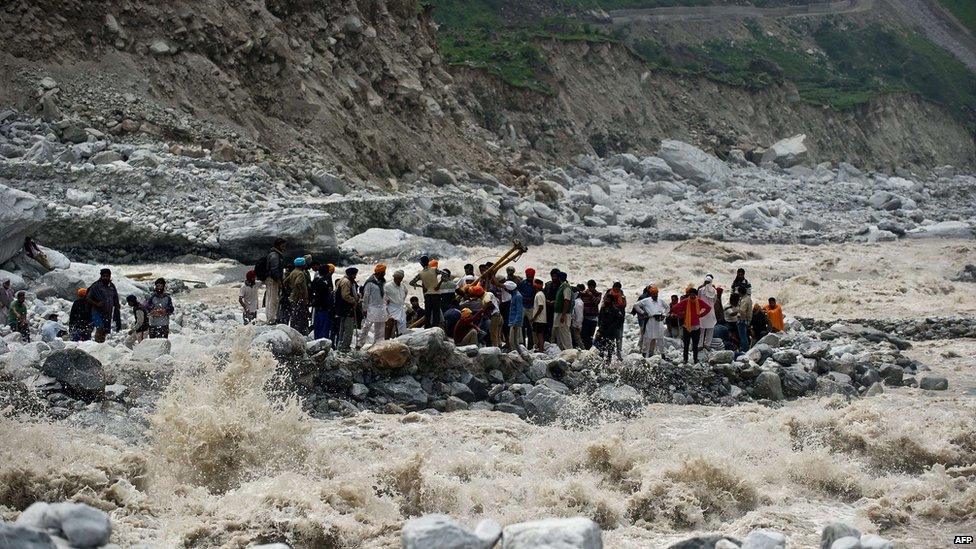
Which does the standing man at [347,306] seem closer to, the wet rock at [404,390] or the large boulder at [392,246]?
→ the wet rock at [404,390]

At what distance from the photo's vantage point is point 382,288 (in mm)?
12938

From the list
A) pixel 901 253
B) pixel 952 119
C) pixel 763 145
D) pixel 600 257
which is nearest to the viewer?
pixel 600 257

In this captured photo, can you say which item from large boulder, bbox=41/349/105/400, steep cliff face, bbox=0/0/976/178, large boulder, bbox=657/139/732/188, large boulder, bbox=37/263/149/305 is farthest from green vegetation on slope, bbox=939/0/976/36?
large boulder, bbox=41/349/105/400

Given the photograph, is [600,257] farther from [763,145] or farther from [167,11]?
[763,145]

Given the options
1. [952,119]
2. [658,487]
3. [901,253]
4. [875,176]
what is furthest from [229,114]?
[952,119]

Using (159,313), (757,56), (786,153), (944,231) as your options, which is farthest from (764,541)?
(757,56)

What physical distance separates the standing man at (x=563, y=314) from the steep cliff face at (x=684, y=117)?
99.1 ft

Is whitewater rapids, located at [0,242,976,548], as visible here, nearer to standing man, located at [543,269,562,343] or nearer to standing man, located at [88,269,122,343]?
standing man, located at [543,269,562,343]

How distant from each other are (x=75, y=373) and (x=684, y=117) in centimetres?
4823

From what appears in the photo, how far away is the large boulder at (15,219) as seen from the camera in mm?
16984

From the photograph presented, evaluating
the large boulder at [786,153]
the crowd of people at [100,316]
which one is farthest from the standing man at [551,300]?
the large boulder at [786,153]

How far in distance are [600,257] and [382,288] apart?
16505mm

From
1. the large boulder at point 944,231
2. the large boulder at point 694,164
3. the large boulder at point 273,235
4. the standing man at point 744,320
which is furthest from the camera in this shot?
the large boulder at point 694,164

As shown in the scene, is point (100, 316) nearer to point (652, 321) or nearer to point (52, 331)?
point (52, 331)
